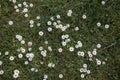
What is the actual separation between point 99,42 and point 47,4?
46.7 inches

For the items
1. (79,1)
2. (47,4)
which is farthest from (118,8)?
(47,4)

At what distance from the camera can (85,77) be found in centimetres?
489

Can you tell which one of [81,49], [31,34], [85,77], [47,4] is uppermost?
[47,4]

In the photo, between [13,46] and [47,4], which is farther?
[47,4]

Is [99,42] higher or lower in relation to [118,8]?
lower

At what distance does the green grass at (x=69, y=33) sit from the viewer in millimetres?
4961

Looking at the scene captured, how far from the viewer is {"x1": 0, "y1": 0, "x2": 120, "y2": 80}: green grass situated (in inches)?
195

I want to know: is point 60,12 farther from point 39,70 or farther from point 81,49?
point 39,70

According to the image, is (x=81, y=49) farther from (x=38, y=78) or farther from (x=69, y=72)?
(x=38, y=78)

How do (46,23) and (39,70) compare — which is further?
(46,23)

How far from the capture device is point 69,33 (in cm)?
528

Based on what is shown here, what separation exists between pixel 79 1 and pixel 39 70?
1.49 metres

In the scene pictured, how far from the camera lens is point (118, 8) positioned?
5426mm

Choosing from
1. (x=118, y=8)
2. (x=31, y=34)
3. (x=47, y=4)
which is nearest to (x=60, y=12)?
(x=47, y=4)
